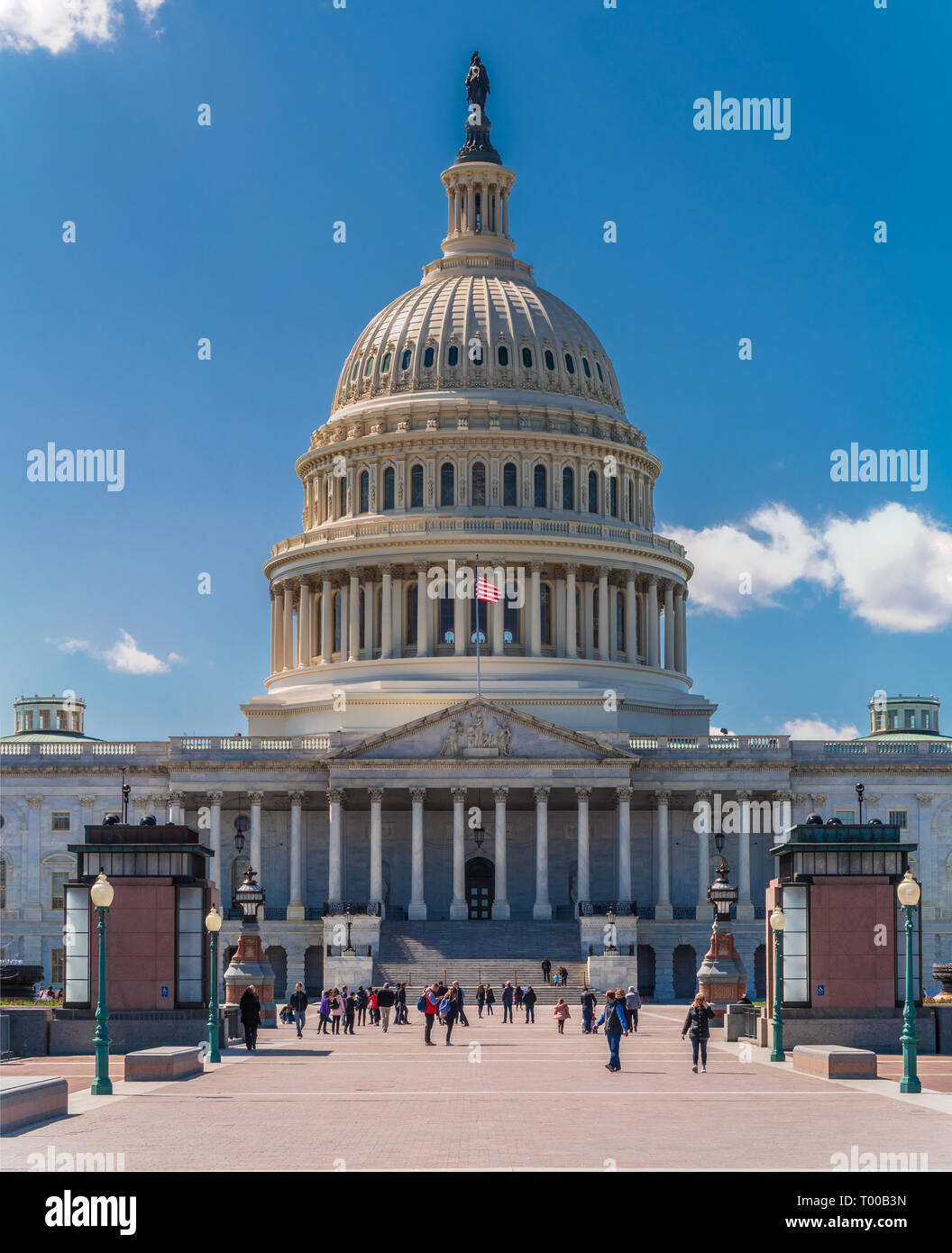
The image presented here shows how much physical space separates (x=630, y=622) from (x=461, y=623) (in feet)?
38.6

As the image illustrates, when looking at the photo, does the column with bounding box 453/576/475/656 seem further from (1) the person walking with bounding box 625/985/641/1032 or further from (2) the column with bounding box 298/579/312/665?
(1) the person walking with bounding box 625/985/641/1032

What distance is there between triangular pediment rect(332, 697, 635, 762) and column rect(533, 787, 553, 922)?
2.17 metres

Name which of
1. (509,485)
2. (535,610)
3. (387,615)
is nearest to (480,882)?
(535,610)

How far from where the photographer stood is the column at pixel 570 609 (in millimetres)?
126562

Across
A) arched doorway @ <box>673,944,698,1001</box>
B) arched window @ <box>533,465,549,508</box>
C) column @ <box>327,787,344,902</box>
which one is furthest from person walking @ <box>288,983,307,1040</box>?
arched window @ <box>533,465,549,508</box>

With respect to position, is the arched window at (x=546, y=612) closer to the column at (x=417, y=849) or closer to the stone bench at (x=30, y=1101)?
the column at (x=417, y=849)

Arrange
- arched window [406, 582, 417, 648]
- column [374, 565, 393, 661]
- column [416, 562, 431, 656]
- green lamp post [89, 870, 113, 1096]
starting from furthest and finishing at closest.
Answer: arched window [406, 582, 417, 648]
column [374, 565, 393, 661]
column [416, 562, 431, 656]
green lamp post [89, 870, 113, 1096]

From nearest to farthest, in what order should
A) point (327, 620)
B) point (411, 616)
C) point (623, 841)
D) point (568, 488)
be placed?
point (623, 841) < point (411, 616) < point (327, 620) < point (568, 488)

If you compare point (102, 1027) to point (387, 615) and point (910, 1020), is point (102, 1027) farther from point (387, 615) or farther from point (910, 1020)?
point (387, 615)

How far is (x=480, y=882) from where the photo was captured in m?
115

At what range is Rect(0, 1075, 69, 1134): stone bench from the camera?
3222 cm

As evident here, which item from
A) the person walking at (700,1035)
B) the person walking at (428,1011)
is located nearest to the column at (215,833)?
the person walking at (428,1011)

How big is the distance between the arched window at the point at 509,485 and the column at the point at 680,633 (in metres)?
13.6
